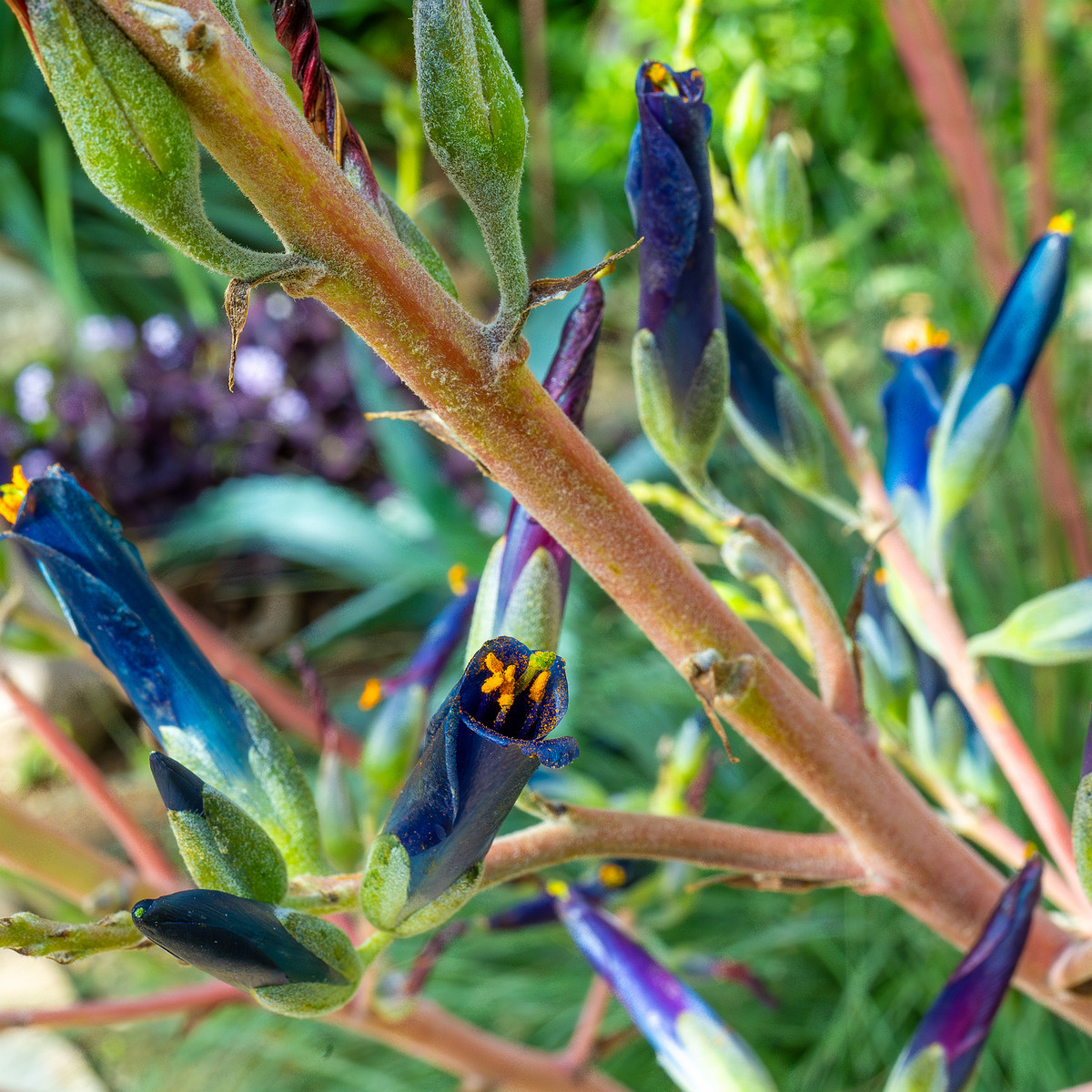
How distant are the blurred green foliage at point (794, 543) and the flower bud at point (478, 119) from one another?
0.30m

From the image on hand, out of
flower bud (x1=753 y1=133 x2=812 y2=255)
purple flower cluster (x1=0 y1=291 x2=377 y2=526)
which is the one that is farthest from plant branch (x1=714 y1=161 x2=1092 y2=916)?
purple flower cluster (x1=0 y1=291 x2=377 y2=526)

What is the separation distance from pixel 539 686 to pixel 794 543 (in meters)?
0.84

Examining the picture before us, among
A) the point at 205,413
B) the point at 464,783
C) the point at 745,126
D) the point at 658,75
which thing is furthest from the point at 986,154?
the point at 205,413

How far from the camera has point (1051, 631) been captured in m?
0.27

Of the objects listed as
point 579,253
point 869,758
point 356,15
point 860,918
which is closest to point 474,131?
point 869,758

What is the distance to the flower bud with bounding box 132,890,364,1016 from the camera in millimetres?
156

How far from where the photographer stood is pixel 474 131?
15cm

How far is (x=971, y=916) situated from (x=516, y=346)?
0.18 m

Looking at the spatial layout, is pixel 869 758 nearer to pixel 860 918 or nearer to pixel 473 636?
pixel 473 636

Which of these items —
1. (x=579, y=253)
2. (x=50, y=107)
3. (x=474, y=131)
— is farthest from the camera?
(x=50, y=107)

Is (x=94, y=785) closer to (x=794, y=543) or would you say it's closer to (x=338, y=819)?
(x=338, y=819)

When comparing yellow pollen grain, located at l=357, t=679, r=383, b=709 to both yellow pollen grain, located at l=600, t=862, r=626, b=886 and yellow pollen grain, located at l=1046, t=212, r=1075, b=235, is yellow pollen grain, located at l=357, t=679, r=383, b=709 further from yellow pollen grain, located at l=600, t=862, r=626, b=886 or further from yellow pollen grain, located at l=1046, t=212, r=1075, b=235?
yellow pollen grain, located at l=1046, t=212, r=1075, b=235

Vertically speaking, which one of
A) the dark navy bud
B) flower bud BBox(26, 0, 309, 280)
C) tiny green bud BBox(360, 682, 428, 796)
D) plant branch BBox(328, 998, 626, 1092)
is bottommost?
plant branch BBox(328, 998, 626, 1092)

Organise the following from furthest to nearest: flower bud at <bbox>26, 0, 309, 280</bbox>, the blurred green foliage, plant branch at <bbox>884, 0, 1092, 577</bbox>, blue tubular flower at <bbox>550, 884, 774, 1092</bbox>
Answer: the blurred green foliage < plant branch at <bbox>884, 0, 1092, 577</bbox> < blue tubular flower at <bbox>550, 884, 774, 1092</bbox> < flower bud at <bbox>26, 0, 309, 280</bbox>
